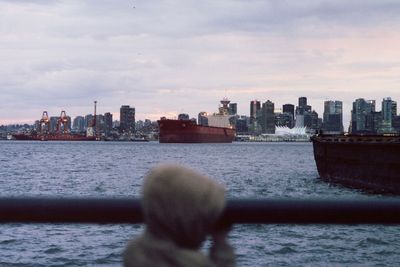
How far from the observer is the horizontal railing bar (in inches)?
98.8

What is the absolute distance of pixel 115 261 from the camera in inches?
754

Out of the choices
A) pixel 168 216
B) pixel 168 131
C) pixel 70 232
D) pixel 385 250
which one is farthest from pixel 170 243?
pixel 168 131

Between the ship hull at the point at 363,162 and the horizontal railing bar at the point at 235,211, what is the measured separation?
33.3m

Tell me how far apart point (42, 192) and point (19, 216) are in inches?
1562

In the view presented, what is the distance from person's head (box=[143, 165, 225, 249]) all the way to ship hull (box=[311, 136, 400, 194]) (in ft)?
112

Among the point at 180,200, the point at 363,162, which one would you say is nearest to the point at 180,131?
the point at 363,162

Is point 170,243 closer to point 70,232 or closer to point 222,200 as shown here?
point 222,200

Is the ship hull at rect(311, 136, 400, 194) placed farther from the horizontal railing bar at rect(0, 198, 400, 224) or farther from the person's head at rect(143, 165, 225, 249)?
the person's head at rect(143, 165, 225, 249)

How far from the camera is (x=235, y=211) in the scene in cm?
248

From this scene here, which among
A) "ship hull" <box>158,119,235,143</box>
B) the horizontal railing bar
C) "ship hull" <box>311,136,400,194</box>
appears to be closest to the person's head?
the horizontal railing bar

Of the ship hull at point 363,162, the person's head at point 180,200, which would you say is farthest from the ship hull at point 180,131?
the person's head at point 180,200

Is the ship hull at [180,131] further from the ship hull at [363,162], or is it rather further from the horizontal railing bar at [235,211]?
the horizontal railing bar at [235,211]

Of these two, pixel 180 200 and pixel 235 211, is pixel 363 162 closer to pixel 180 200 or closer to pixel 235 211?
pixel 235 211

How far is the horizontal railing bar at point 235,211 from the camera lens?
2.51 m
